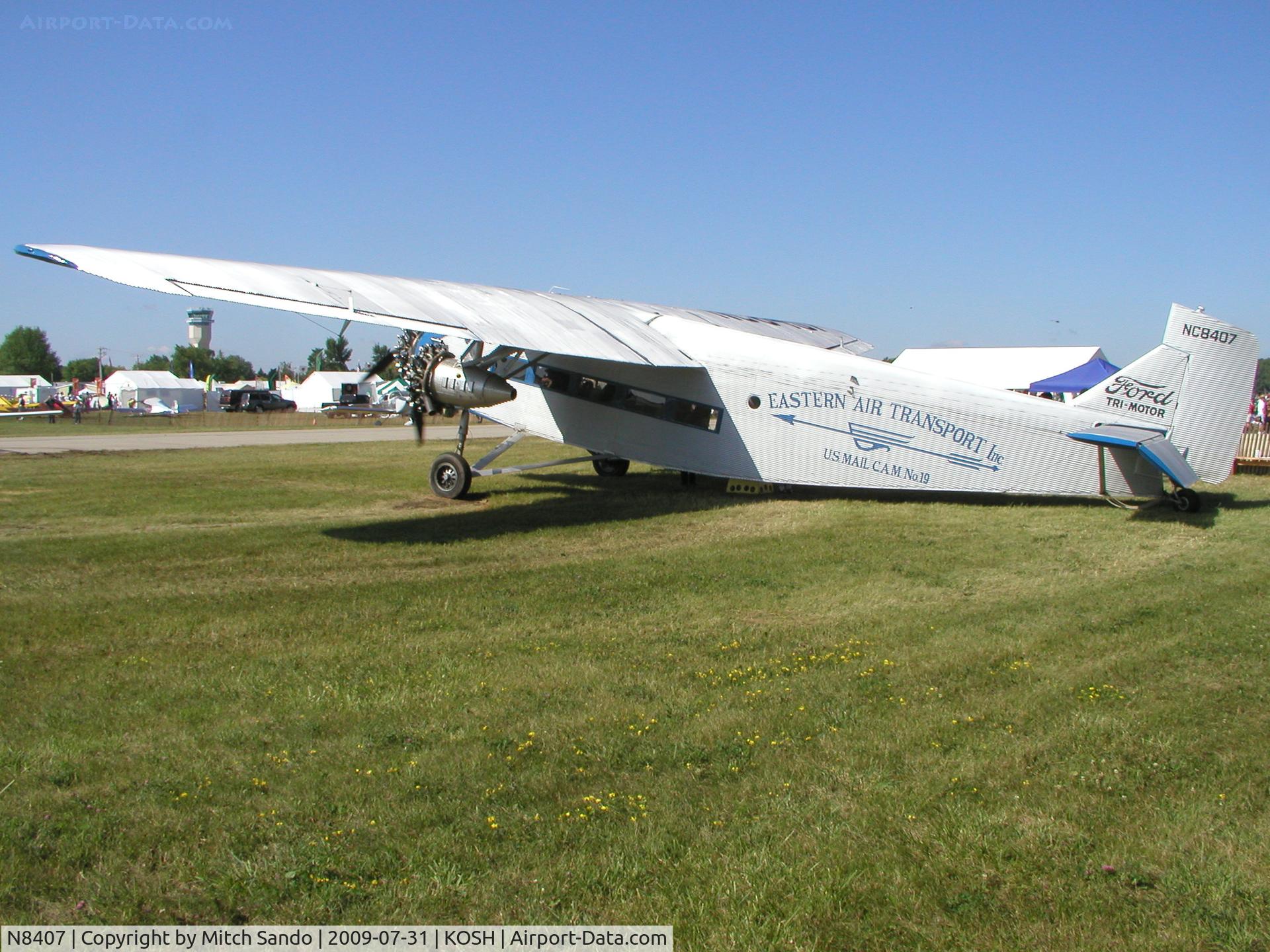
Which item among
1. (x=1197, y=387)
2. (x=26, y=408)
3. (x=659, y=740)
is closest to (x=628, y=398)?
(x=1197, y=387)

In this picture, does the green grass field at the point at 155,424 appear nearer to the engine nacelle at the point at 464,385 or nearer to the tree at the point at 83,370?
the engine nacelle at the point at 464,385

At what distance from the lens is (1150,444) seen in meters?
12.6

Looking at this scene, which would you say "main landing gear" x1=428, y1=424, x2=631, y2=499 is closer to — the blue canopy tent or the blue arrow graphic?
the blue arrow graphic

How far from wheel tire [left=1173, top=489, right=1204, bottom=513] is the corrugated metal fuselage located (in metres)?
0.35

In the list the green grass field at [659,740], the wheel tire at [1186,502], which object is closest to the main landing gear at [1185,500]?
the wheel tire at [1186,502]

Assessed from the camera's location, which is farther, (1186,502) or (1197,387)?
(1186,502)

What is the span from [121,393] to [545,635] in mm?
76025

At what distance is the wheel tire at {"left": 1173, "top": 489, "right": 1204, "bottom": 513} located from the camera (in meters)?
13.3

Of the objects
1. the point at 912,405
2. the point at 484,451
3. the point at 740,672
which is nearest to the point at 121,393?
the point at 484,451

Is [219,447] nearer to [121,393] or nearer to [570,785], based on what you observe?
[570,785]

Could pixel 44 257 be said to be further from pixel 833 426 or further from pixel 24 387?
pixel 24 387

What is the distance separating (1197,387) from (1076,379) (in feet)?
73.8

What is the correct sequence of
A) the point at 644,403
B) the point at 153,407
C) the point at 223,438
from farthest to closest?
the point at 153,407, the point at 223,438, the point at 644,403

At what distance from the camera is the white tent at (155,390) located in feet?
239
